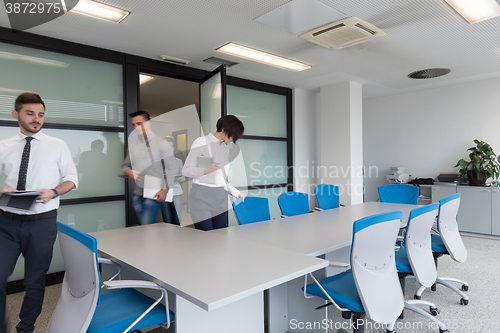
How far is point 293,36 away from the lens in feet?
13.1

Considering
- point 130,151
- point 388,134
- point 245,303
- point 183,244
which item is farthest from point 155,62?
point 388,134

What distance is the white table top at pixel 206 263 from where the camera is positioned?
147cm

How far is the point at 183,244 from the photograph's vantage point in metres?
2.30

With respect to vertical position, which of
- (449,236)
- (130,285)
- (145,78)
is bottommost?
(449,236)

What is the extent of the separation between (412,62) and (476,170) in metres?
2.55

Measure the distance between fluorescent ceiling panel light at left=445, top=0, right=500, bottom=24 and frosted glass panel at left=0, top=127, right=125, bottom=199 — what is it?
4294 millimetres

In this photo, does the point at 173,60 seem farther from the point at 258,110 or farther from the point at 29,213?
the point at 29,213

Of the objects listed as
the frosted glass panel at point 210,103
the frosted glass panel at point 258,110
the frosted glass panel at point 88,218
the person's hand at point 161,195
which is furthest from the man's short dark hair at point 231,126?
the frosted glass panel at point 258,110

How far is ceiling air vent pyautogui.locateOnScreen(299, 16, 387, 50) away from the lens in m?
3.45

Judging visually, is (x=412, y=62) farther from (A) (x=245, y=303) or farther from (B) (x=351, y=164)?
(A) (x=245, y=303)

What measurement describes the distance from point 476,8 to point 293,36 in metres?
1.92

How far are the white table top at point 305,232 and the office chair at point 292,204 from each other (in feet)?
1.39

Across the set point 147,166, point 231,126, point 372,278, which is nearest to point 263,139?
point 147,166

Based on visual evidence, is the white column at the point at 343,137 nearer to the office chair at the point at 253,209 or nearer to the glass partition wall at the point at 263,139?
the glass partition wall at the point at 263,139
